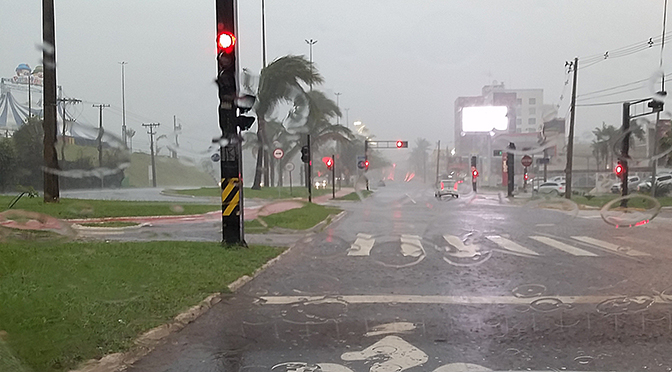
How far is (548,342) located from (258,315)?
3247 millimetres

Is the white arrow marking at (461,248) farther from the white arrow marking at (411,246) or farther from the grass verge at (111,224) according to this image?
the grass verge at (111,224)

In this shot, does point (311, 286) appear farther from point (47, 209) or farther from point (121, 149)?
point (121, 149)

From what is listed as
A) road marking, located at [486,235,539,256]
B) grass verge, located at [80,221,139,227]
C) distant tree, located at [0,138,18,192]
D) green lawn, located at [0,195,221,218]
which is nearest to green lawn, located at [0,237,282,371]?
grass verge, located at [80,221,139,227]

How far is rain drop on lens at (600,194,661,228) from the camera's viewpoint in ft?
72.6

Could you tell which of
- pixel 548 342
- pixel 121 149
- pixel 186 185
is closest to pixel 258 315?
pixel 548 342

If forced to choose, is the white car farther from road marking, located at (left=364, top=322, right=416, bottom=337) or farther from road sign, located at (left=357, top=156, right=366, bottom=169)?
road marking, located at (left=364, top=322, right=416, bottom=337)

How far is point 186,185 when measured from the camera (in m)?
25.9

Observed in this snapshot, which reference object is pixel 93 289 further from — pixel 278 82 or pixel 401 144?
pixel 401 144

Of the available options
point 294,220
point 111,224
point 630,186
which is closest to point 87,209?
point 111,224

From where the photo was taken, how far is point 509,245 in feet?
45.5

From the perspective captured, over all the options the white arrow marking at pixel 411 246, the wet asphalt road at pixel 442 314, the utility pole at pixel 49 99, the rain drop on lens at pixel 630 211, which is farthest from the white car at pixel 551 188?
the utility pole at pixel 49 99

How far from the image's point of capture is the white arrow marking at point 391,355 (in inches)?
200

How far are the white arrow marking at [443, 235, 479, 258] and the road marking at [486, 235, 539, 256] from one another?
0.70m

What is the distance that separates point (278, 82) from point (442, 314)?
3470cm
